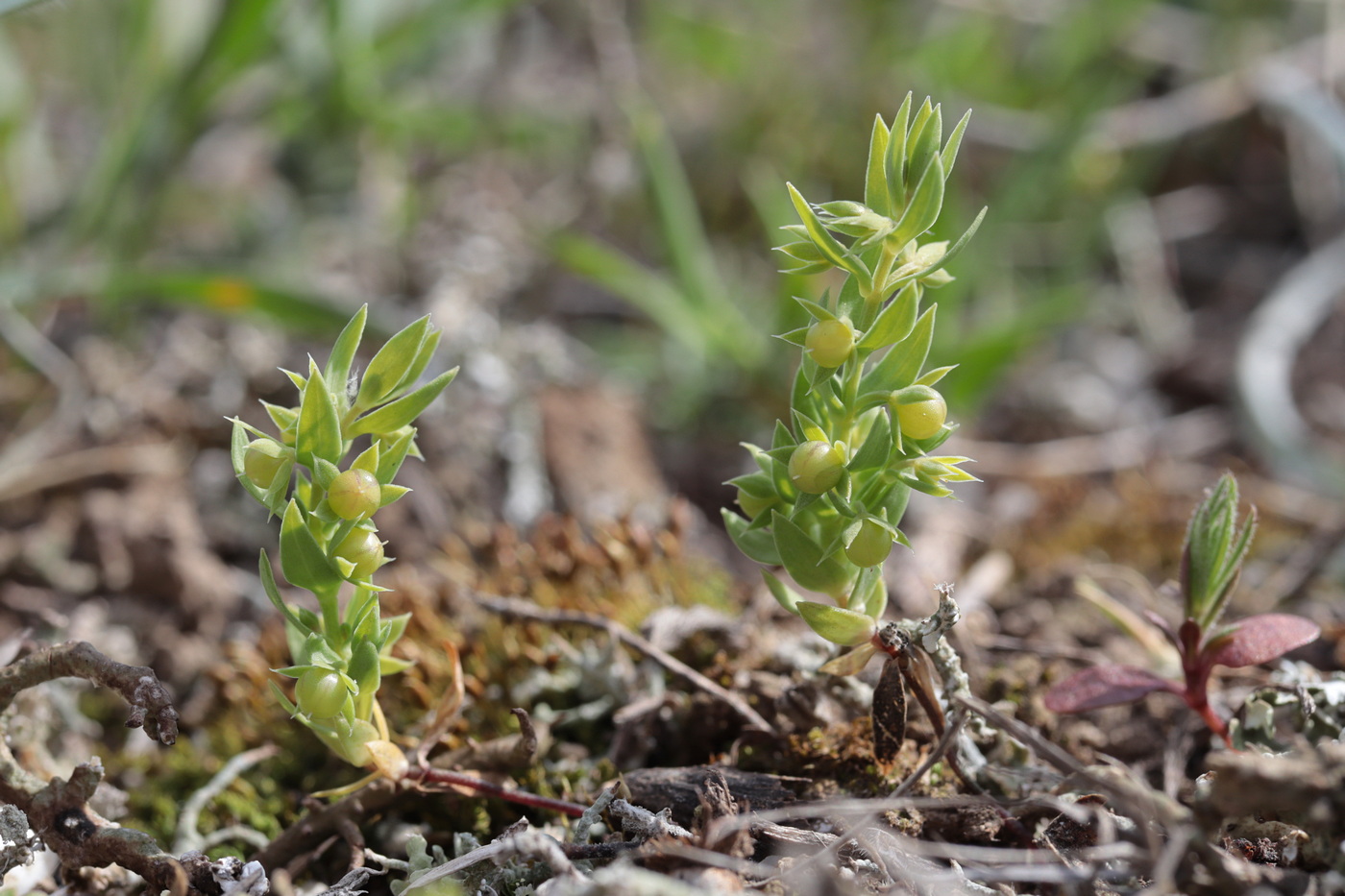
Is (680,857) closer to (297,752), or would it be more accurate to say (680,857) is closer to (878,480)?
(878,480)

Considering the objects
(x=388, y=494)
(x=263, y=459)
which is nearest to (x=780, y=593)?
(x=388, y=494)

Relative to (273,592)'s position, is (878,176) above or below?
above

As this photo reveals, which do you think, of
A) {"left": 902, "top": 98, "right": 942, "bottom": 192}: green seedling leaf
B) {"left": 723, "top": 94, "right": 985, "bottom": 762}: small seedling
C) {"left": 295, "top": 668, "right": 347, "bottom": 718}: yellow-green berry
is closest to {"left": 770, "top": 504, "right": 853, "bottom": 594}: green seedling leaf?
{"left": 723, "top": 94, "right": 985, "bottom": 762}: small seedling

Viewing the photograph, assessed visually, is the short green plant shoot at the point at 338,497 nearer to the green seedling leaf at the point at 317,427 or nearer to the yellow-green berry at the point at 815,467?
the green seedling leaf at the point at 317,427

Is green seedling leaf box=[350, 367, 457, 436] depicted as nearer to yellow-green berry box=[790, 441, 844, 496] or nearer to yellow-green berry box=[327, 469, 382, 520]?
yellow-green berry box=[327, 469, 382, 520]

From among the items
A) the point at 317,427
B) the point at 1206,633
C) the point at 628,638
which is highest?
the point at 317,427

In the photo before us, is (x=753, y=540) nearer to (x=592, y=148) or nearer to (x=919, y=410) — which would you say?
(x=919, y=410)
